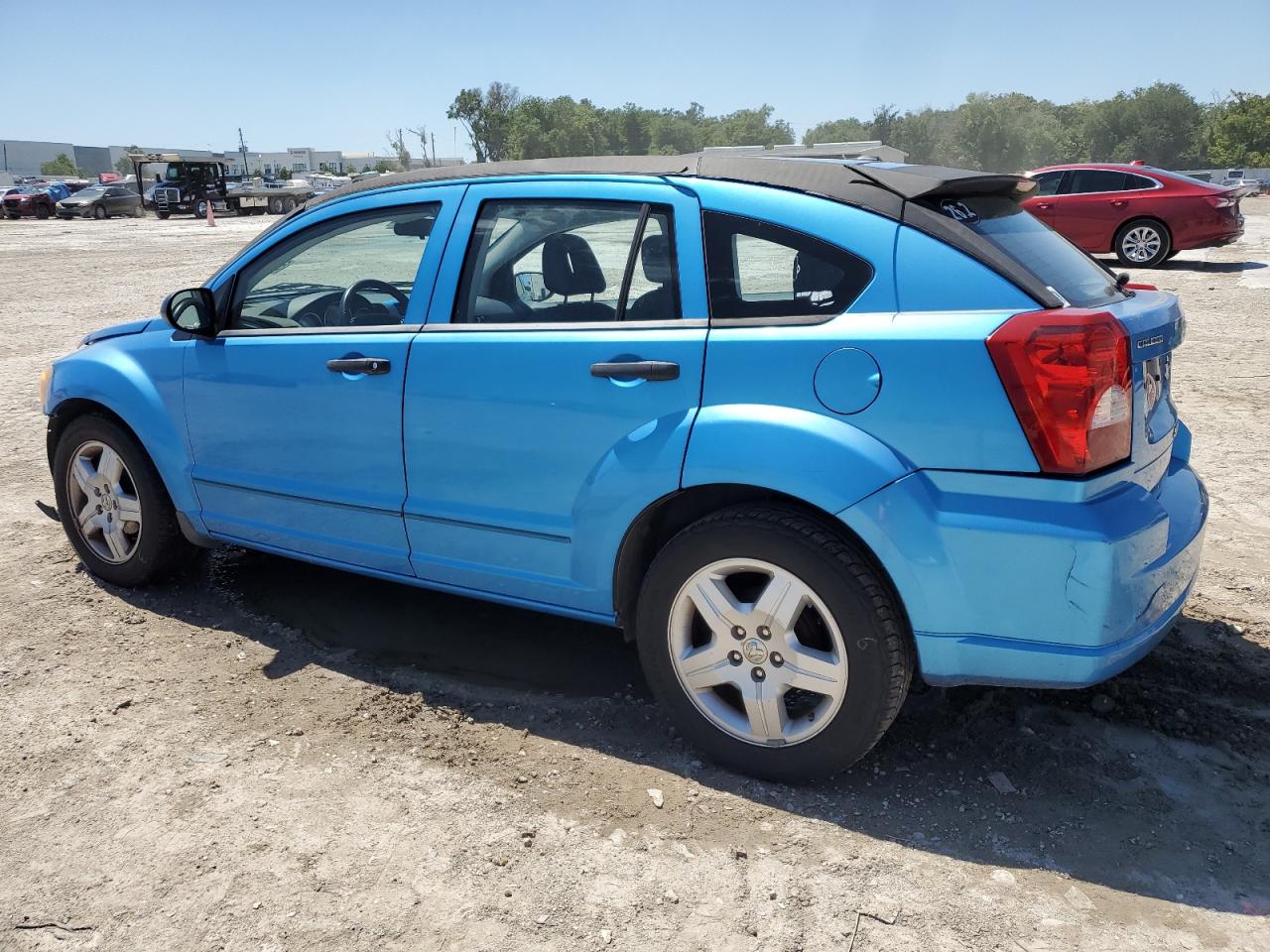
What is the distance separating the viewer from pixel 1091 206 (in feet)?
52.3

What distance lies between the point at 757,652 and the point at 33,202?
51428 mm

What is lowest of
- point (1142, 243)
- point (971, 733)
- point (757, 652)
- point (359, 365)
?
point (971, 733)

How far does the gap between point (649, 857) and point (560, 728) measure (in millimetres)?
735

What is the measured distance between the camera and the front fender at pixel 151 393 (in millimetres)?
4086

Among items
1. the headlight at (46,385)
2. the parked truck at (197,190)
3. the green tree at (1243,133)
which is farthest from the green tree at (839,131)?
the headlight at (46,385)

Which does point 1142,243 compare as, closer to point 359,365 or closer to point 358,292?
point 358,292

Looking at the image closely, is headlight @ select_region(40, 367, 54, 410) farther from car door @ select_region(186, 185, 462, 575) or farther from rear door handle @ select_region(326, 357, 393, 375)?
rear door handle @ select_region(326, 357, 393, 375)

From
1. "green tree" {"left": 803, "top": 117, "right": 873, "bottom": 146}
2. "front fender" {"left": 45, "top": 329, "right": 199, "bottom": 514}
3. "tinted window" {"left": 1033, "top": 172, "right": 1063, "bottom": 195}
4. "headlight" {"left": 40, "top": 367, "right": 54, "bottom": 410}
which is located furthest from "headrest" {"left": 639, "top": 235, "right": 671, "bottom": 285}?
"green tree" {"left": 803, "top": 117, "right": 873, "bottom": 146}

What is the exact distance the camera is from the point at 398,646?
3.99 metres

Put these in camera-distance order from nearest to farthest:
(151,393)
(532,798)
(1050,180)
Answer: (532,798)
(151,393)
(1050,180)

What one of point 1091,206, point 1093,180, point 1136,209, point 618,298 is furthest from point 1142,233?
point 618,298

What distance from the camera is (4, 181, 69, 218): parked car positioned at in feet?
147

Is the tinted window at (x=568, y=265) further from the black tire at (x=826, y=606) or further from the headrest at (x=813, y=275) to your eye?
the black tire at (x=826, y=606)

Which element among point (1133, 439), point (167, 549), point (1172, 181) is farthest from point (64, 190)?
point (1133, 439)
